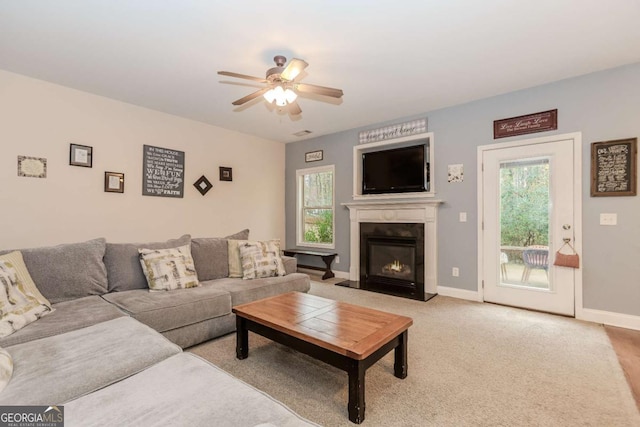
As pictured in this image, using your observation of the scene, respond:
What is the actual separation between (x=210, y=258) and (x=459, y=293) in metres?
3.22

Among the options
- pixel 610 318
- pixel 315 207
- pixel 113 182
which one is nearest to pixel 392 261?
pixel 315 207

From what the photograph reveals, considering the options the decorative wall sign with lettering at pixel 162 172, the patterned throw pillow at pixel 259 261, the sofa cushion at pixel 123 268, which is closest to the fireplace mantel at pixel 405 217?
the patterned throw pillow at pixel 259 261

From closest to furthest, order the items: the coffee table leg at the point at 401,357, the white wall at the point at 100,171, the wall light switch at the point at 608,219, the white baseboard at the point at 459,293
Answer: the coffee table leg at the point at 401,357
the wall light switch at the point at 608,219
the white wall at the point at 100,171
the white baseboard at the point at 459,293

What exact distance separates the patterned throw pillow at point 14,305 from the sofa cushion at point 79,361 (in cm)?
44

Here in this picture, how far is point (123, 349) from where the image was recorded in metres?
1.44

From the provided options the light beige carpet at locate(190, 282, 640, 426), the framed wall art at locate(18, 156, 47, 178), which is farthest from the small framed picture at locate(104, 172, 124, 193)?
the light beige carpet at locate(190, 282, 640, 426)

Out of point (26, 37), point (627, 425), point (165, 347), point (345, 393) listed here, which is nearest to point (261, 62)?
point (26, 37)

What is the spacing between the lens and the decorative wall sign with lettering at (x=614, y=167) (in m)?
2.89

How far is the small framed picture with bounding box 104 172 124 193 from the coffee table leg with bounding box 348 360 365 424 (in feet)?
12.2

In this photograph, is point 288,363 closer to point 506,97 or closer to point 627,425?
point 627,425

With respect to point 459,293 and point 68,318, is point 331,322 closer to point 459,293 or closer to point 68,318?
point 68,318

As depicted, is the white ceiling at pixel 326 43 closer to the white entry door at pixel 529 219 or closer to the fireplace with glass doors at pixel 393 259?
the white entry door at pixel 529 219

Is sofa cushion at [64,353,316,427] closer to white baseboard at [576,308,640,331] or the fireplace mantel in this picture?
the fireplace mantel

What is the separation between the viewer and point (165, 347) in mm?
1481
